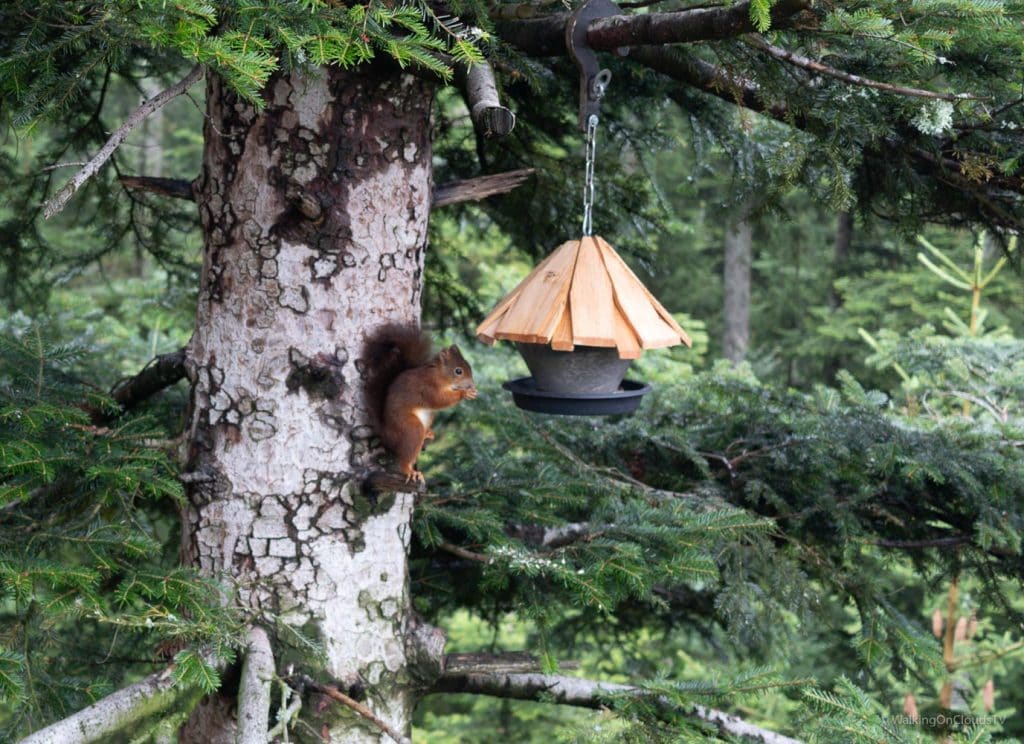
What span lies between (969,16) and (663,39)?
0.64 m

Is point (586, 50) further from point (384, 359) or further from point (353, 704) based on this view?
point (353, 704)

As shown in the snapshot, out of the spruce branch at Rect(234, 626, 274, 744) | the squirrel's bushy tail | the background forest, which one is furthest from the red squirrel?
the spruce branch at Rect(234, 626, 274, 744)

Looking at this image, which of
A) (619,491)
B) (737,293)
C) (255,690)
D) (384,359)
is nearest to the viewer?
(255,690)

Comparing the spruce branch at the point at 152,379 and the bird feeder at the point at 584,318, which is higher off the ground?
the bird feeder at the point at 584,318

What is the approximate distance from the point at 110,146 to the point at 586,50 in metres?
1.15

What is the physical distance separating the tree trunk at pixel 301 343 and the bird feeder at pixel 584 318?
1.39 ft

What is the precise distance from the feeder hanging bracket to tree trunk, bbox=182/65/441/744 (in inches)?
19.6

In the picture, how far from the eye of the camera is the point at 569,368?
8.88 ft

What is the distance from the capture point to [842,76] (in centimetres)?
229

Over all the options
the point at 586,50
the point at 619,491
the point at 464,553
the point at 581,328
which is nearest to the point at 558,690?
the point at 464,553

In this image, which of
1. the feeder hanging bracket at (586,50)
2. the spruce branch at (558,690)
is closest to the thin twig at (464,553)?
the spruce branch at (558,690)

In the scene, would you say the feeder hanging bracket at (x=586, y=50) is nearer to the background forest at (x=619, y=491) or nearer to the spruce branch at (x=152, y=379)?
the background forest at (x=619, y=491)

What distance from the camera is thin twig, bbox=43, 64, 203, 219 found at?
5.91ft

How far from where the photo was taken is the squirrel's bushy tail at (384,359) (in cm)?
274
